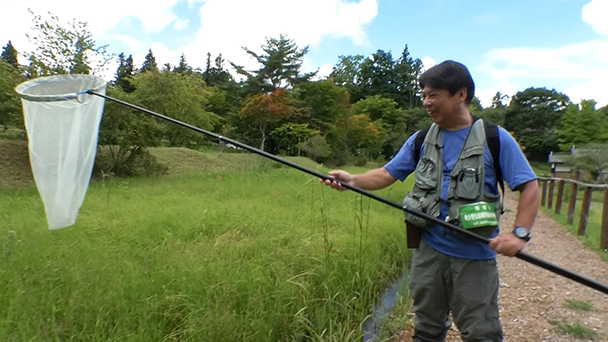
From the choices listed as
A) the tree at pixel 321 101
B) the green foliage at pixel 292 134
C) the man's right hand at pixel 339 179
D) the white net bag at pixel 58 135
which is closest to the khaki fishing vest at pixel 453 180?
the man's right hand at pixel 339 179

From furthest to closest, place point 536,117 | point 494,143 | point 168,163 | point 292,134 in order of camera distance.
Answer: point 536,117 → point 292,134 → point 168,163 → point 494,143

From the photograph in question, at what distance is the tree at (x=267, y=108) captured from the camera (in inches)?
949

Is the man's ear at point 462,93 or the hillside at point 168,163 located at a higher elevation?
the man's ear at point 462,93

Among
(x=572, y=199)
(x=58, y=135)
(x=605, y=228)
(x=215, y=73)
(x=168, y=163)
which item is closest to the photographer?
(x=58, y=135)

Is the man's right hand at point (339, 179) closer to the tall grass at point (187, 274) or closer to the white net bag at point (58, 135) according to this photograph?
the tall grass at point (187, 274)

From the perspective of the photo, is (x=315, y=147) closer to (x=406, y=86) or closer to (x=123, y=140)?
(x=123, y=140)

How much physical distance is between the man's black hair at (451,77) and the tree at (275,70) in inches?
1073

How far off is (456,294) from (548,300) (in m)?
2.23

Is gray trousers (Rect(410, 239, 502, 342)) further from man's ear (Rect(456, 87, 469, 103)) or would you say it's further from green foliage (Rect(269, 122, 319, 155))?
green foliage (Rect(269, 122, 319, 155))

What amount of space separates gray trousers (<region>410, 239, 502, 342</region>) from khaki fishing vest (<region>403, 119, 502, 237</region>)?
184 mm

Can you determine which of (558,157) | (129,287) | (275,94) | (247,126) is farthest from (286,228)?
(558,157)

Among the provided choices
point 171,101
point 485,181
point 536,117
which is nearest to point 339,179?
point 485,181

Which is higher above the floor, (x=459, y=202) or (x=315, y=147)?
(x=459, y=202)

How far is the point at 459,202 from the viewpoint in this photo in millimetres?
1840
